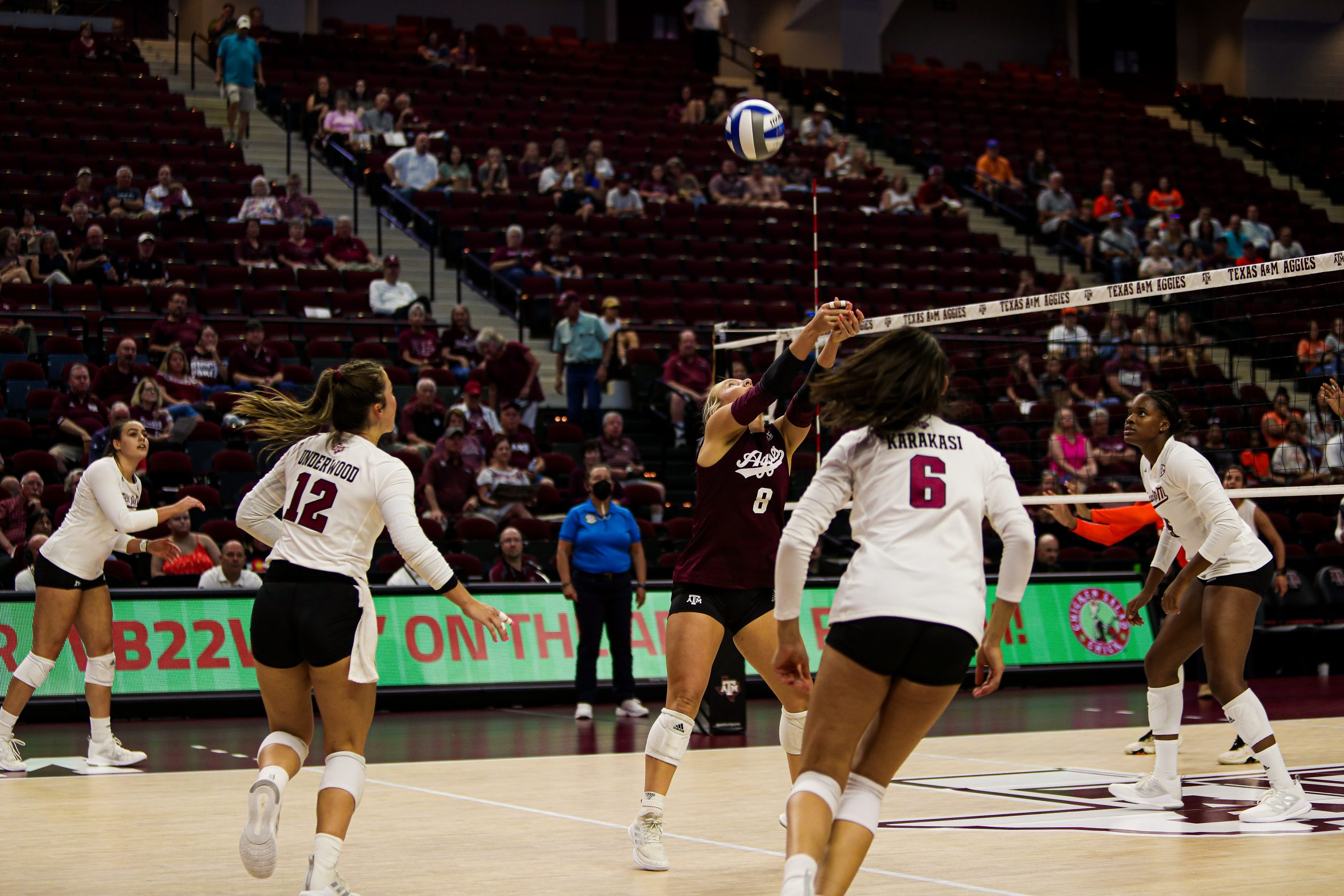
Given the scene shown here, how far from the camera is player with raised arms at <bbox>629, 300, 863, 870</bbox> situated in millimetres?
5965

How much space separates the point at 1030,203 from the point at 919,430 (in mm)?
→ 20725

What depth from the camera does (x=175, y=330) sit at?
14.7m

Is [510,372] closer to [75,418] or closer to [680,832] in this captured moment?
[75,418]

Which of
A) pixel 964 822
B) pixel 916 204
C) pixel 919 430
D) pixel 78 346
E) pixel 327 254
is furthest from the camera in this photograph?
pixel 916 204

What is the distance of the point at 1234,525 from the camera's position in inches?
267

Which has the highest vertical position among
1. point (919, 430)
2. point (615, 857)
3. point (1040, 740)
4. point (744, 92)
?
point (744, 92)

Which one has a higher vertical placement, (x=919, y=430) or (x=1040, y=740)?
(x=919, y=430)

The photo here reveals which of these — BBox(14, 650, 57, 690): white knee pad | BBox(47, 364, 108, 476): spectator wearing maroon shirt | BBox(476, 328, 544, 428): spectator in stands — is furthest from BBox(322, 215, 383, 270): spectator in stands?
BBox(14, 650, 57, 690): white knee pad

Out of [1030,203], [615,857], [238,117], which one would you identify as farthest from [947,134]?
[615,857]

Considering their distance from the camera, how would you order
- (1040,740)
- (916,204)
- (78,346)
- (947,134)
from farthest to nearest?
(947,134)
(916,204)
(78,346)
(1040,740)

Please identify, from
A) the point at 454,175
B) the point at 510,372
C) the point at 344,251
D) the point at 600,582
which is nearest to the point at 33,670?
the point at 600,582

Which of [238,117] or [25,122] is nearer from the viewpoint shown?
[25,122]

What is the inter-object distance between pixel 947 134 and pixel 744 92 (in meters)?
3.74

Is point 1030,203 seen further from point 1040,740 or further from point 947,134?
point 1040,740
